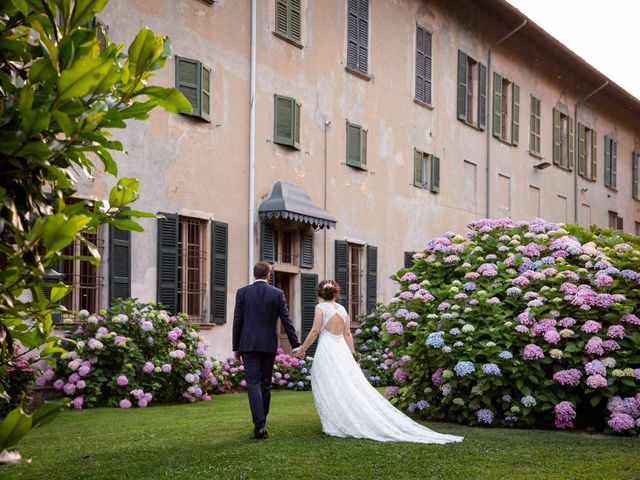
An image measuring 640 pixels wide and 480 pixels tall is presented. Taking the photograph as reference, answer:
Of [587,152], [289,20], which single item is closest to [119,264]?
[289,20]

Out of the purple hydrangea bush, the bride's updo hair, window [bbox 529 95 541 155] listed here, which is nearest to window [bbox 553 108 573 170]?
window [bbox 529 95 541 155]

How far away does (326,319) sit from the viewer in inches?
380

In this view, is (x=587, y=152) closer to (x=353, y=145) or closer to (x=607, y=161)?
(x=607, y=161)

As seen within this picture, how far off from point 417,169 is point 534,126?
27.2 feet

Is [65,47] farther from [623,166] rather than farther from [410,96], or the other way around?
[623,166]

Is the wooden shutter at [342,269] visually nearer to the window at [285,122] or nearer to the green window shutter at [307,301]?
the green window shutter at [307,301]

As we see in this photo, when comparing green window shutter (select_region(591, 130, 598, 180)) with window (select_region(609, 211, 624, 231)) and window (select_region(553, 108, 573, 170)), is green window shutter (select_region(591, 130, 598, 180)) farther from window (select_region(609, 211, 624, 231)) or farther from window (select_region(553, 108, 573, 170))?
window (select_region(609, 211, 624, 231))

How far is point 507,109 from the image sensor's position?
28.0m

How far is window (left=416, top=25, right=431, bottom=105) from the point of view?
2314cm

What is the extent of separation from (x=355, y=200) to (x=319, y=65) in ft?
9.80

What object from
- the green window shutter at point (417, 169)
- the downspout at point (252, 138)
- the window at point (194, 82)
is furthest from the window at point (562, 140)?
the window at point (194, 82)

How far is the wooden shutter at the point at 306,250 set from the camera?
1833 cm

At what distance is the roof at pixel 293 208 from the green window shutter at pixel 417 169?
4948 mm

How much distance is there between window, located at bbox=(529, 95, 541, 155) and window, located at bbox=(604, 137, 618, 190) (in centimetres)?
704
